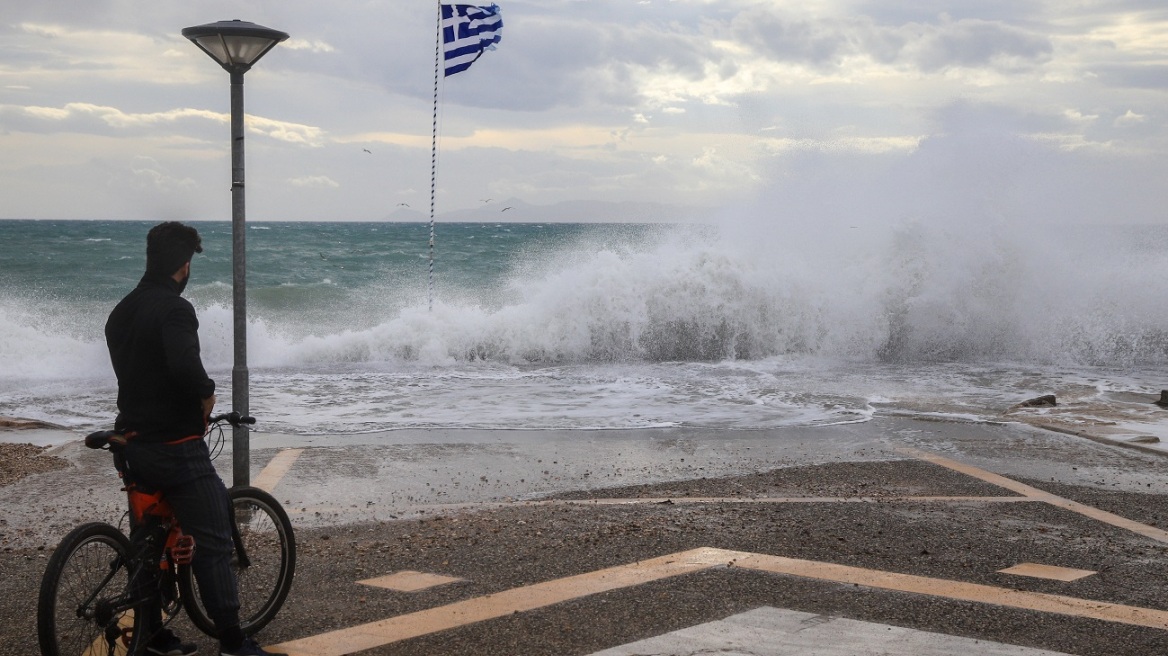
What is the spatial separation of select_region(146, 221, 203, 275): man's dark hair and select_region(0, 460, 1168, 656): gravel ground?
1.65m

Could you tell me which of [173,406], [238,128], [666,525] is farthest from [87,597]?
[238,128]

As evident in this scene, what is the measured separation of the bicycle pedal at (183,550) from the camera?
4.05 metres

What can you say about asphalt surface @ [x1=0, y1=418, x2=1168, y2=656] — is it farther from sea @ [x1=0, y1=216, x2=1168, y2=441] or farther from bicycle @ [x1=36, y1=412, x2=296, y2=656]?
sea @ [x1=0, y1=216, x2=1168, y2=441]

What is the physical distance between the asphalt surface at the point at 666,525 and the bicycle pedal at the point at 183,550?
0.58m

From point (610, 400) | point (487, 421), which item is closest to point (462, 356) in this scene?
point (610, 400)

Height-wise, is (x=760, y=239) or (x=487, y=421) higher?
(x=760, y=239)

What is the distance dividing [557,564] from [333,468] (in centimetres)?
365

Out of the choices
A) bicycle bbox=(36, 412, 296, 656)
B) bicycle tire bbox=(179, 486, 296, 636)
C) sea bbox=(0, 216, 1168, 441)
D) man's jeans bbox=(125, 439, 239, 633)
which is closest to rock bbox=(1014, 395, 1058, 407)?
sea bbox=(0, 216, 1168, 441)

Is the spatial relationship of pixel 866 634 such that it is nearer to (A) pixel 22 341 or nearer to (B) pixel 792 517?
(B) pixel 792 517

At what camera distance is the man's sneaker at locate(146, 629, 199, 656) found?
13.7 feet

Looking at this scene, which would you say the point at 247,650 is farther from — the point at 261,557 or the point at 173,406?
the point at 173,406

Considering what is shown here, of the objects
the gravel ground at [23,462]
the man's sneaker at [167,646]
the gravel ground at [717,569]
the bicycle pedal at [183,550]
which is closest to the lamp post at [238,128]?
the gravel ground at [717,569]

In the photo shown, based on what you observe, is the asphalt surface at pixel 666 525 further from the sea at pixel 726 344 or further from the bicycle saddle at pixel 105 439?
the sea at pixel 726 344

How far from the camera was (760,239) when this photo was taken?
25031 mm
